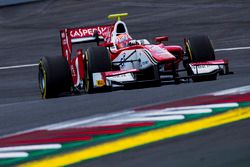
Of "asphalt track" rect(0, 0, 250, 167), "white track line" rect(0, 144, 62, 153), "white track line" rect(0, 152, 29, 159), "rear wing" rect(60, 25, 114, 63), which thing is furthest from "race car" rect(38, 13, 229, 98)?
"white track line" rect(0, 152, 29, 159)

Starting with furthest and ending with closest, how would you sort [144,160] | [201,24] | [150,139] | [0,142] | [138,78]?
[201,24] → [138,78] → [0,142] → [150,139] → [144,160]

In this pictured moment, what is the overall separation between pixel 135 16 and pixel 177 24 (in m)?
2.62

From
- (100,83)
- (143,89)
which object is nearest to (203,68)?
(100,83)

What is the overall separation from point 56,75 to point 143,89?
2497 mm

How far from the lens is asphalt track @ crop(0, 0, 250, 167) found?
5.88 meters

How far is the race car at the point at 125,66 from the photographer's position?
12.8m

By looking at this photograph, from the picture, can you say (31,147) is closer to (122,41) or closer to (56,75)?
(56,75)

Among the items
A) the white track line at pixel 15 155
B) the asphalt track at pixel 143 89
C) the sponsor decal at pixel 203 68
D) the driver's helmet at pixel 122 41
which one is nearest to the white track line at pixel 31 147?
the white track line at pixel 15 155

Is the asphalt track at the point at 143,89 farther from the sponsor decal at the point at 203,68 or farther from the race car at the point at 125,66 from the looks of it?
the sponsor decal at the point at 203,68

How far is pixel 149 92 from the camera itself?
10.2m

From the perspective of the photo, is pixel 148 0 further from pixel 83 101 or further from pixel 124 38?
pixel 83 101

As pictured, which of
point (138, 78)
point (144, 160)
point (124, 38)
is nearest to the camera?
point (144, 160)

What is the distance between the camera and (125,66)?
538 inches

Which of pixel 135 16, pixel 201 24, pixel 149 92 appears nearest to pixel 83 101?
pixel 149 92
